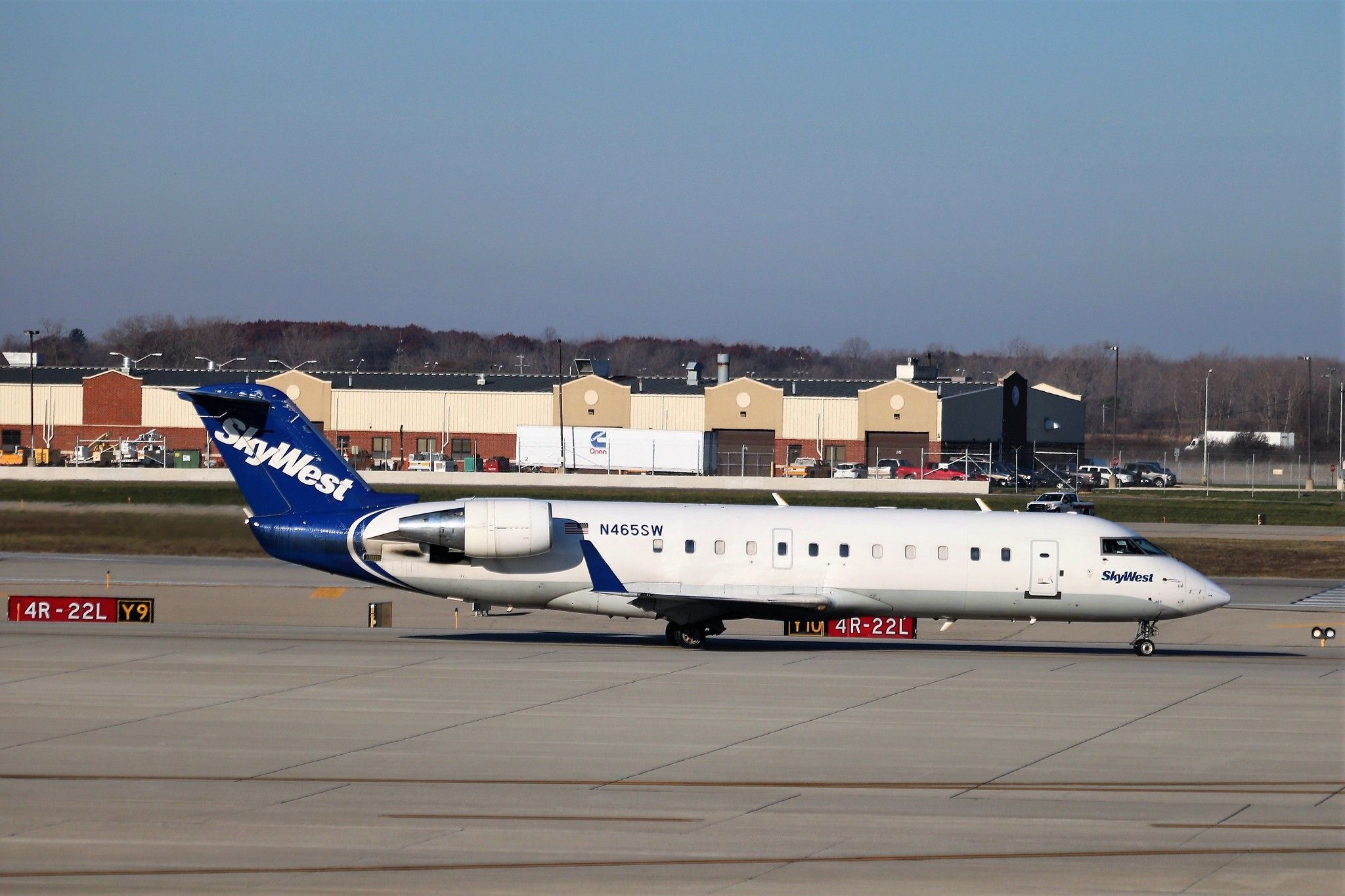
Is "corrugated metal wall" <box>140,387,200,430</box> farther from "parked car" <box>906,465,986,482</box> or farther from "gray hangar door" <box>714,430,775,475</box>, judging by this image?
"parked car" <box>906,465,986,482</box>

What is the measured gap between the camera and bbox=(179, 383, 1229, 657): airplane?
1166 inches

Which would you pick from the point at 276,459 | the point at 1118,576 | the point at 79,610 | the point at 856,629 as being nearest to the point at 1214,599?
the point at 1118,576

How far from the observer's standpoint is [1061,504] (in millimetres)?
73688

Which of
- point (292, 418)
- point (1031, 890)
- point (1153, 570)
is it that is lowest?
point (1031, 890)

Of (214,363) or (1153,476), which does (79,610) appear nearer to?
(1153,476)

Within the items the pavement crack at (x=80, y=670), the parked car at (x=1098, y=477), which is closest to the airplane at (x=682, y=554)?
the pavement crack at (x=80, y=670)

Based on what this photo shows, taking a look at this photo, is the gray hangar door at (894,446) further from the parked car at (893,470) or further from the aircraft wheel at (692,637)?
the aircraft wheel at (692,637)

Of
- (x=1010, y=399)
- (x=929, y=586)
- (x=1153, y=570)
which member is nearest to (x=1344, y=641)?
(x=1153, y=570)

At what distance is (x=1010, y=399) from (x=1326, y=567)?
5491 centimetres

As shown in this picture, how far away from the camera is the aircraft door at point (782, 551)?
97.9 ft

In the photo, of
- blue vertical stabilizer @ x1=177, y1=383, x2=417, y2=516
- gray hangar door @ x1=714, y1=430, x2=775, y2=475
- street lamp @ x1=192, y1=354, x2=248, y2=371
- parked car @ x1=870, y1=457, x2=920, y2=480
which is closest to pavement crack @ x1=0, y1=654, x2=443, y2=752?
blue vertical stabilizer @ x1=177, y1=383, x2=417, y2=516

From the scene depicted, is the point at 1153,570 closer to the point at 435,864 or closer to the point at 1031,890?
the point at 1031,890

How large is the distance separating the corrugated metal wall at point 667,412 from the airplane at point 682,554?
70664 millimetres

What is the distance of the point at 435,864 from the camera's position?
14.4 meters
